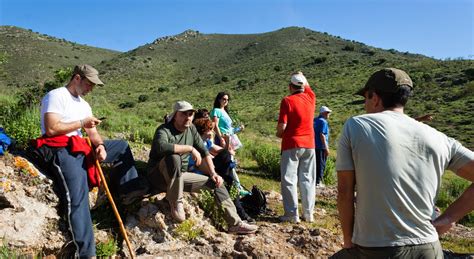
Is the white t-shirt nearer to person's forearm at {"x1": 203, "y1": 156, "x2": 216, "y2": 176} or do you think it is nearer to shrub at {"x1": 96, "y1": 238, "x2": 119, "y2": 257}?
shrub at {"x1": 96, "y1": 238, "x2": 119, "y2": 257}

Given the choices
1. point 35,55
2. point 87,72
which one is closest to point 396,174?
point 87,72

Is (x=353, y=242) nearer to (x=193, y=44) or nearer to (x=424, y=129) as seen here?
(x=424, y=129)

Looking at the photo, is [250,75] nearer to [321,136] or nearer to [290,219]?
[321,136]

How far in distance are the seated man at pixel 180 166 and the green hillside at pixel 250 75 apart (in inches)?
196

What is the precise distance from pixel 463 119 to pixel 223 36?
60973 millimetres

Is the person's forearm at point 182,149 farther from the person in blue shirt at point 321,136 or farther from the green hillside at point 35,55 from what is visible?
the green hillside at point 35,55

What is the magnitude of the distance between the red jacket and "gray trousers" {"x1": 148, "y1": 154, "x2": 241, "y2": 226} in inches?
25.9

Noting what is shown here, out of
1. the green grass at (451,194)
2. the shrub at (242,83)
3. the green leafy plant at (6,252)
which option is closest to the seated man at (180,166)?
the green leafy plant at (6,252)

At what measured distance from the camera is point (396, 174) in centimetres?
212

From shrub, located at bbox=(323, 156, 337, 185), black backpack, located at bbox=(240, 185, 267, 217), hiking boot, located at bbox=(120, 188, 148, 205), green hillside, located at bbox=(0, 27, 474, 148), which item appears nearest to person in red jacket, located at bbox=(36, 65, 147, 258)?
hiking boot, located at bbox=(120, 188, 148, 205)

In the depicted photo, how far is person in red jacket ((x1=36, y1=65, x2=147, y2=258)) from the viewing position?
395 cm

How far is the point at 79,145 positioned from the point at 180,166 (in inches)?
41.3

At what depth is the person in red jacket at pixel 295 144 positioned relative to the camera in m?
5.43

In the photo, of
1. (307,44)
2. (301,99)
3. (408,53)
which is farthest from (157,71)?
(301,99)
